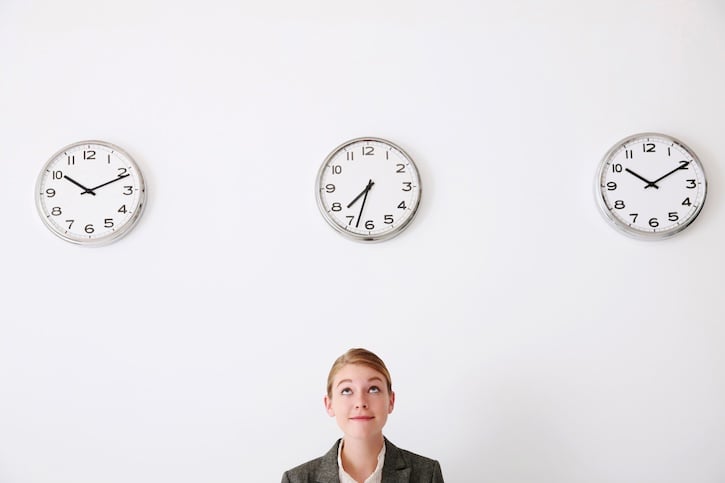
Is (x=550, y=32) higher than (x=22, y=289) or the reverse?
higher

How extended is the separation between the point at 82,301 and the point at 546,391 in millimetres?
2098

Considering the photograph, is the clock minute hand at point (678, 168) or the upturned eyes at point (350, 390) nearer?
the upturned eyes at point (350, 390)

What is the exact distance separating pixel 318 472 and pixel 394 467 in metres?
0.27

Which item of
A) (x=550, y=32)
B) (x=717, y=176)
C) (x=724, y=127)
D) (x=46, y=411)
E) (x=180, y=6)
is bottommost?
(x=46, y=411)

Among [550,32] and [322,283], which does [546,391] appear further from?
[550,32]

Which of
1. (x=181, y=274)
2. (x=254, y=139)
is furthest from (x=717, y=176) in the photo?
(x=181, y=274)

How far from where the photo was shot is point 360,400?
2.50 m

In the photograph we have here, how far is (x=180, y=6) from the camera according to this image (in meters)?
3.33

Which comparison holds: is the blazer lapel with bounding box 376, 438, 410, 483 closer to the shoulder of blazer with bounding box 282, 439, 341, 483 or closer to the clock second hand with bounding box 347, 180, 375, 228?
the shoulder of blazer with bounding box 282, 439, 341, 483

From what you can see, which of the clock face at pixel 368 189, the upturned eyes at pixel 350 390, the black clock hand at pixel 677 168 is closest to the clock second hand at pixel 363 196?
the clock face at pixel 368 189

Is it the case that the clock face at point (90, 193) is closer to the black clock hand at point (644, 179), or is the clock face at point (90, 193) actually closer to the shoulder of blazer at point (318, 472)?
the shoulder of blazer at point (318, 472)

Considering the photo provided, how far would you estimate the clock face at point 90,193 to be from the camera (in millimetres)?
3178

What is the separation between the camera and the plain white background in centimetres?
312

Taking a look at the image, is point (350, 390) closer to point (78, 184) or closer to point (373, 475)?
point (373, 475)
